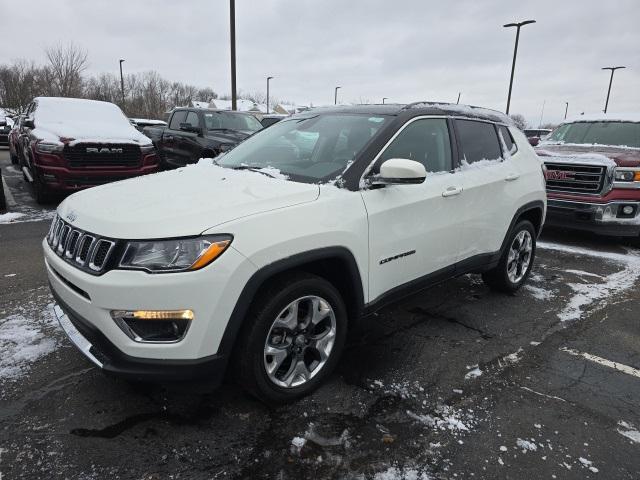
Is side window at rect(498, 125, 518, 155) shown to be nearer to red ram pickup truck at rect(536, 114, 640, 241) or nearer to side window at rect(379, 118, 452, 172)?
side window at rect(379, 118, 452, 172)

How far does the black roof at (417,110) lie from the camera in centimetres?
339

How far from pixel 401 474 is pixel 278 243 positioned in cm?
127

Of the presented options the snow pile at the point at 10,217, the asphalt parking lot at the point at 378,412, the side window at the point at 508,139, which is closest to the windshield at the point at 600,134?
the side window at the point at 508,139

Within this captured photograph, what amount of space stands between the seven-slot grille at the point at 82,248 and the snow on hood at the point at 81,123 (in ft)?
18.3

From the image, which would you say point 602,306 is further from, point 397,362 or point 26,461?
point 26,461

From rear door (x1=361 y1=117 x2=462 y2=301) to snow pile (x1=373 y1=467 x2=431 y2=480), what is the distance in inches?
41.1

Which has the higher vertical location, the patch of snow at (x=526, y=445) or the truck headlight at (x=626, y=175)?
the truck headlight at (x=626, y=175)

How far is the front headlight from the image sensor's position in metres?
2.13

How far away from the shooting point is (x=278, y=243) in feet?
7.67

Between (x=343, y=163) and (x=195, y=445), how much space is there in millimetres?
1846

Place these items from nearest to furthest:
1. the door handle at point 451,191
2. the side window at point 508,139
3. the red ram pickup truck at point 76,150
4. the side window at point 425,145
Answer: the side window at point 425,145 → the door handle at point 451,191 → the side window at point 508,139 → the red ram pickup truck at point 76,150

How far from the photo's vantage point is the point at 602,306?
4.44 m

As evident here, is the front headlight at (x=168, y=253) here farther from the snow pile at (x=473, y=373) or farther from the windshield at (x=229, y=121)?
the windshield at (x=229, y=121)

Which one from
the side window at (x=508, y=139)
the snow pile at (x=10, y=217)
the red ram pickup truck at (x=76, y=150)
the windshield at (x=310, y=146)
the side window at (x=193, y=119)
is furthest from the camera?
the side window at (x=193, y=119)
